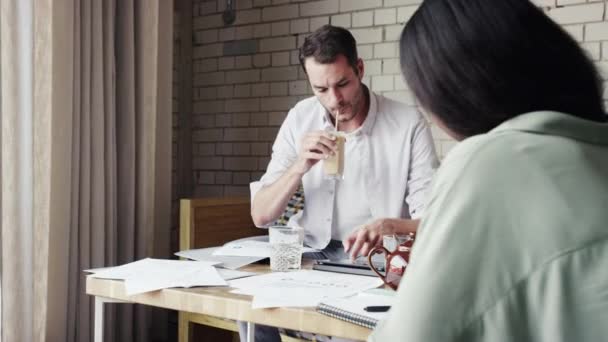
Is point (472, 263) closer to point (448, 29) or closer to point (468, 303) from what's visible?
point (468, 303)

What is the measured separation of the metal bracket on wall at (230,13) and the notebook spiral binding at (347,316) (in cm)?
273

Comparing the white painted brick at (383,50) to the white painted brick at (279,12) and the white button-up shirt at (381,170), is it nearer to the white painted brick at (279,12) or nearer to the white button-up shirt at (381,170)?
the white painted brick at (279,12)

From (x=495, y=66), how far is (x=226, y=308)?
0.74 meters

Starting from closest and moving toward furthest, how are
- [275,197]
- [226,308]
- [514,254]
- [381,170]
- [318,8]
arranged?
[514,254]
[226,308]
[275,197]
[381,170]
[318,8]

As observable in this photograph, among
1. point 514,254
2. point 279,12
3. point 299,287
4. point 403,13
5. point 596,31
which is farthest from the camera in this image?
point 279,12

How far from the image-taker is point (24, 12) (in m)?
2.43

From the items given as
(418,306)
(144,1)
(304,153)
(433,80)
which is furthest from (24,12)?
(418,306)

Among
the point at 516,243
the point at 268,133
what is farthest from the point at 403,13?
the point at 516,243

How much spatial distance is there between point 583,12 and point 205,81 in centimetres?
208

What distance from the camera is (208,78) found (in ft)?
12.0

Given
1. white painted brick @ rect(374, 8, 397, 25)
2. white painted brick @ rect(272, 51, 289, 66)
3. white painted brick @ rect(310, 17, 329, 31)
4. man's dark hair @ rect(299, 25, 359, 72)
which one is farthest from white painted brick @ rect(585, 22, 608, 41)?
white painted brick @ rect(272, 51, 289, 66)

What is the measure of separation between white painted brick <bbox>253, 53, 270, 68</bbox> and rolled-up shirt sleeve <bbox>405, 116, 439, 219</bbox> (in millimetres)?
1430

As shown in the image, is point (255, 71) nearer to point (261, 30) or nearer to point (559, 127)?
point (261, 30)

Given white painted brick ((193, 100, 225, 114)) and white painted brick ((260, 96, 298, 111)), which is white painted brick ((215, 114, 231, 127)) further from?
white painted brick ((260, 96, 298, 111))
